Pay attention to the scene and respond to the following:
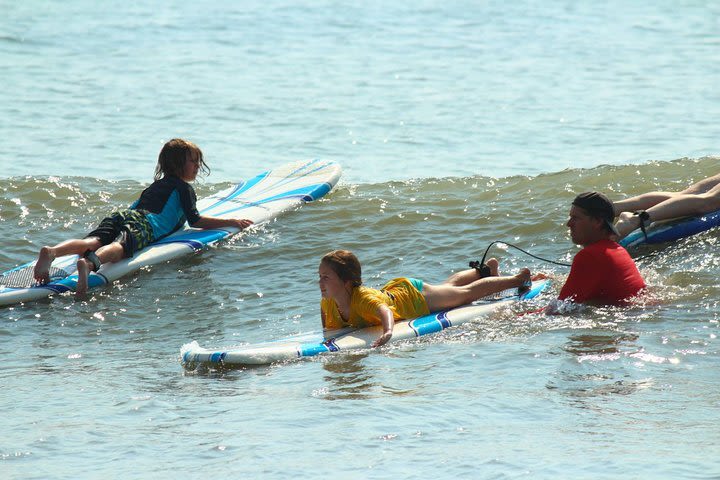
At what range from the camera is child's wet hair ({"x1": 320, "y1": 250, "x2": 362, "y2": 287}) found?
282 inches


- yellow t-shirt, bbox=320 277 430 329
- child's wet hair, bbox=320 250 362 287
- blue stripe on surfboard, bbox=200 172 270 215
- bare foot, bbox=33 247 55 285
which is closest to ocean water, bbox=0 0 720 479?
bare foot, bbox=33 247 55 285

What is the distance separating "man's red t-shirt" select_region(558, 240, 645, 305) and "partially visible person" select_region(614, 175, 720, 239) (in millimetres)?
1670

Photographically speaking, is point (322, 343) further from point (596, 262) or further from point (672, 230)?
point (672, 230)

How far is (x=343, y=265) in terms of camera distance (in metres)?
7.16

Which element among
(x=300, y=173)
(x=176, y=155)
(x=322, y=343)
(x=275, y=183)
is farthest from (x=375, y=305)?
(x=300, y=173)

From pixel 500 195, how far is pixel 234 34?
15.1m

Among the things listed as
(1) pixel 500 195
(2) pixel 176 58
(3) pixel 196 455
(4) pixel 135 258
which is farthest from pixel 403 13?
(3) pixel 196 455

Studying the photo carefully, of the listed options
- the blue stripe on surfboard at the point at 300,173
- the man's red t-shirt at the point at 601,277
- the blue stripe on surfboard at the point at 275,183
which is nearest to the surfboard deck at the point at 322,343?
the man's red t-shirt at the point at 601,277

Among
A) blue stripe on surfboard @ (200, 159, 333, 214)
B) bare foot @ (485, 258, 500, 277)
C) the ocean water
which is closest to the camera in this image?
the ocean water

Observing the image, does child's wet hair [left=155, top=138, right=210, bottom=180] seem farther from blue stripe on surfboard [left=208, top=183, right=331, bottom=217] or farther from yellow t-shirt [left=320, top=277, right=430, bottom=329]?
yellow t-shirt [left=320, top=277, right=430, bottom=329]

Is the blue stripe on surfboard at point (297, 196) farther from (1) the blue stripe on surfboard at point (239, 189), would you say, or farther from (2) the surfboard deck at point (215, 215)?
(1) the blue stripe on surfboard at point (239, 189)

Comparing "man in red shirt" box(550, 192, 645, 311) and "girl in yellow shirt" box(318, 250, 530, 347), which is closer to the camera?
"girl in yellow shirt" box(318, 250, 530, 347)

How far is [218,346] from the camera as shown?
7723 mm

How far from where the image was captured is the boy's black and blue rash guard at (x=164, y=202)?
994 cm
